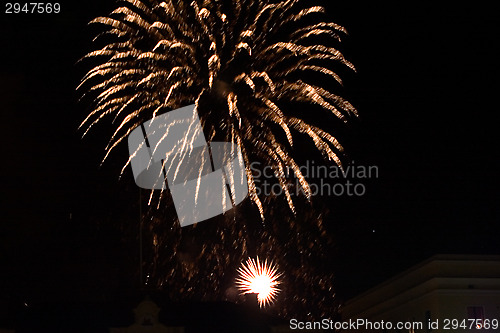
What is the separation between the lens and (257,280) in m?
36.8

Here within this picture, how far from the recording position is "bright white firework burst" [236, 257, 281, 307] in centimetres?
3628

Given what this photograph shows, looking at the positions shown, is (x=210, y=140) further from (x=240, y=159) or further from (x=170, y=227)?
(x=170, y=227)

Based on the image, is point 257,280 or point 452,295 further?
point 452,295

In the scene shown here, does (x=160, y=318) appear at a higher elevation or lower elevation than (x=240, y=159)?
lower

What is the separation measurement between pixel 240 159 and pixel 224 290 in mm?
12455

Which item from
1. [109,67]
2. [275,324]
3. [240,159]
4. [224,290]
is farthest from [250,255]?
[109,67]

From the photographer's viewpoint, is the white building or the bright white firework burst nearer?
the bright white firework burst

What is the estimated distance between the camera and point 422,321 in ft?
162

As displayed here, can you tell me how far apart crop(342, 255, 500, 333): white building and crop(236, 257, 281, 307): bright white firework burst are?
43.4 ft

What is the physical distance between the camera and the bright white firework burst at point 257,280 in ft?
119

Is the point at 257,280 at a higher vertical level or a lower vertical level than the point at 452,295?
lower

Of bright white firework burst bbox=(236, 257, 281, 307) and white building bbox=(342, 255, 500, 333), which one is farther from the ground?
white building bbox=(342, 255, 500, 333)

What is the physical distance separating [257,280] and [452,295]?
1582cm

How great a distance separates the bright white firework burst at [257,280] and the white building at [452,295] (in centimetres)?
1323
